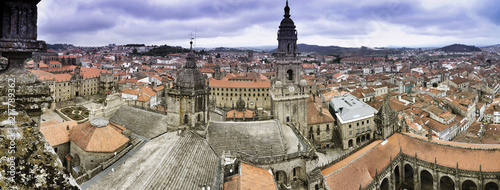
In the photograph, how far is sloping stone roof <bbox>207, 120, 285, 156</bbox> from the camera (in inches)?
1200

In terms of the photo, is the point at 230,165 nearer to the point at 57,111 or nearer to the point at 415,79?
the point at 57,111

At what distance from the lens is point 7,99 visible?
4957 millimetres

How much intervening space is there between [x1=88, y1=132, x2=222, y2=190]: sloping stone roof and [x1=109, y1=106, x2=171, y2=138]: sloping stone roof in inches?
168

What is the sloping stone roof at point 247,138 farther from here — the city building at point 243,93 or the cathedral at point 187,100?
the city building at point 243,93

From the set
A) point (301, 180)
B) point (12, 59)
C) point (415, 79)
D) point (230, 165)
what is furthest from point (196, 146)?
point (415, 79)

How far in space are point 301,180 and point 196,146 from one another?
11.4 meters

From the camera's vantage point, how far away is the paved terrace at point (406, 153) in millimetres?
30156

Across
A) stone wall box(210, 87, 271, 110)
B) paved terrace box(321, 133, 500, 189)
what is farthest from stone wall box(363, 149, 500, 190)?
stone wall box(210, 87, 271, 110)

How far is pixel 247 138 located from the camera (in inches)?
1244

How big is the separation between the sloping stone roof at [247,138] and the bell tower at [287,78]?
10.0 meters

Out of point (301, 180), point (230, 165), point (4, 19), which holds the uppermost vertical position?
point (4, 19)

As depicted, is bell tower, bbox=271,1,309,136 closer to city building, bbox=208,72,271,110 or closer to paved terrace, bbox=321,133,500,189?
paved terrace, bbox=321,133,500,189

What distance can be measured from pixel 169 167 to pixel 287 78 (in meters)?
25.9

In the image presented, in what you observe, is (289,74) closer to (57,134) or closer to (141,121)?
(141,121)
